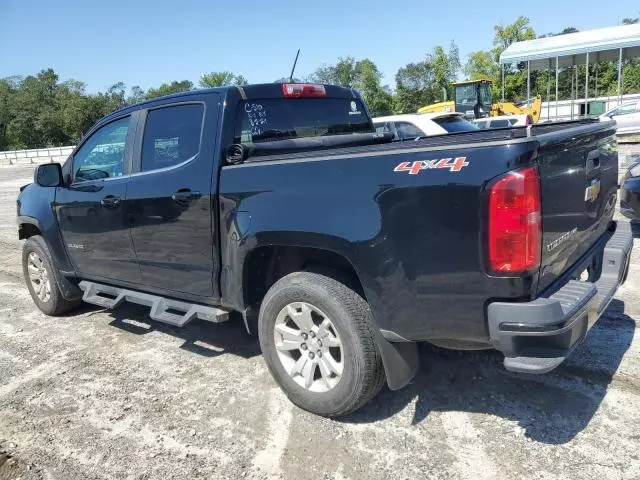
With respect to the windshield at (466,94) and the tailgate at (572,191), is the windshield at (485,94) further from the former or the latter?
the tailgate at (572,191)

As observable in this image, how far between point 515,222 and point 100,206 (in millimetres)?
3289

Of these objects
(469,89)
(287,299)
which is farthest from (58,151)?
(287,299)

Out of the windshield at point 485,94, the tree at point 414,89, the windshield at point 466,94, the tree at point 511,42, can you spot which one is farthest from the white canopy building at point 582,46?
the tree at point 414,89

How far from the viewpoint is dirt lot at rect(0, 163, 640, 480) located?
2.74 m

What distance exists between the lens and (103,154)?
4562 mm

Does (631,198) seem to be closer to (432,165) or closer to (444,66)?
(432,165)

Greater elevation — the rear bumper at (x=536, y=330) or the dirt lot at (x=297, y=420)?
the rear bumper at (x=536, y=330)

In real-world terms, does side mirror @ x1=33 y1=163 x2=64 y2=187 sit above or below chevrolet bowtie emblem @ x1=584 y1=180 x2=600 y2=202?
above

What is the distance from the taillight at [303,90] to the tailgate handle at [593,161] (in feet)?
6.74

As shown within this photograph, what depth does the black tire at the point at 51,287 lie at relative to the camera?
5.18m

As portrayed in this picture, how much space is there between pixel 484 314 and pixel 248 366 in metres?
2.05

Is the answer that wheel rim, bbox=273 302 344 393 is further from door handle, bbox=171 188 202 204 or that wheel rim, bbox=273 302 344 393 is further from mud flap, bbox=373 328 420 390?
door handle, bbox=171 188 202 204

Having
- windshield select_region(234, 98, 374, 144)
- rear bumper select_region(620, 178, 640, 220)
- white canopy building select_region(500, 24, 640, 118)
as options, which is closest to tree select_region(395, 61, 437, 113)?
white canopy building select_region(500, 24, 640, 118)

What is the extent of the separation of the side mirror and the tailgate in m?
3.92
